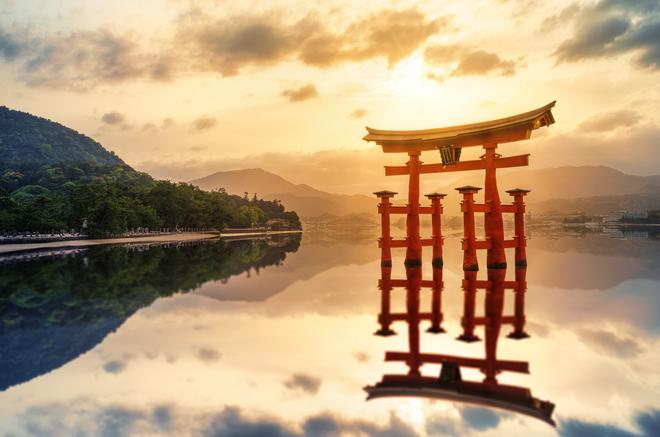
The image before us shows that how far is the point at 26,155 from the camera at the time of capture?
5536 inches

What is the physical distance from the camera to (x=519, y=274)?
1766 centimetres

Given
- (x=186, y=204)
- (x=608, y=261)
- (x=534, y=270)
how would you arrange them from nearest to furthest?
(x=534, y=270)
(x=608, y=261)
(x=186, y=204)

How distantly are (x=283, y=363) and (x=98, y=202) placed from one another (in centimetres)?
4252

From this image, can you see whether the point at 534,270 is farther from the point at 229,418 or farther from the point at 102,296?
the point at 229,418

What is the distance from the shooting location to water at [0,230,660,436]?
15.5 ft

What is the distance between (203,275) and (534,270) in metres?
12.7

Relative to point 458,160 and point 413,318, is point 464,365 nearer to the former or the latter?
point 413,318

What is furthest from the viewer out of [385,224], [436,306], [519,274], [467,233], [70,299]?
[385,224]

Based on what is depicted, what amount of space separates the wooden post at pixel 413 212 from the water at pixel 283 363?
7.80 meters

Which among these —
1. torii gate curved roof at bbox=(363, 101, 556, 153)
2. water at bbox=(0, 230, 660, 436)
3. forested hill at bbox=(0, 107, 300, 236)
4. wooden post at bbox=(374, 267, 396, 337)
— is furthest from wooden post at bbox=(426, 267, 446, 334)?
forested hill at bbox=(0, 107, 300, 236)

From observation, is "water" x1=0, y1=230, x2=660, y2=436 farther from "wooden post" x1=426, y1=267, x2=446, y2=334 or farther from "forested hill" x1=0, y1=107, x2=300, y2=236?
"forested hill" x1=0, y1=107, x2=300, y2=236

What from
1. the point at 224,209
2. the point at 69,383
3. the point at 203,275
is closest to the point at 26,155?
the point at 224,209

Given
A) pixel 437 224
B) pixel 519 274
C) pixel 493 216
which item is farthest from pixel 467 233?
pixel 437 224

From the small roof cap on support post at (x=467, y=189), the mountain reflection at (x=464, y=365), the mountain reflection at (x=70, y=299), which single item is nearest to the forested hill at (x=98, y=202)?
the mountain reflection at (x=70, y=299)
